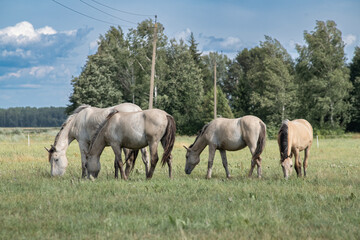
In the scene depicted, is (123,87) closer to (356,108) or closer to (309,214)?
(356,108)

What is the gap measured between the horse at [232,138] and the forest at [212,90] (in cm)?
4029

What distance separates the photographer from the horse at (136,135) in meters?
10.4

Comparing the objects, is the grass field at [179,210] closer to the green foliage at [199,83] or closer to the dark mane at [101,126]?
the dark mane at [101,126]

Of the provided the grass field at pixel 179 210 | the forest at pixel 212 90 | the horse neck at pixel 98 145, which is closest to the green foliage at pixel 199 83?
the forest at pixel 212 90

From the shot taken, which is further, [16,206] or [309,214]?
[16,206]

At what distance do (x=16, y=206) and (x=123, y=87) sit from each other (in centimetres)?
5152

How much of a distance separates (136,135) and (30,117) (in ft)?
499

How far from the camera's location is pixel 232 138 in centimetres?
1156

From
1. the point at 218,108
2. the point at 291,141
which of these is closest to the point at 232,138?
the point at 291,141

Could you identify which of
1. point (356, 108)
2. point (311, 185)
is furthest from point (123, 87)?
point (311, 185)

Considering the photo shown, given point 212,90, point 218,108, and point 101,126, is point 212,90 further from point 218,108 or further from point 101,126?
point 101,126

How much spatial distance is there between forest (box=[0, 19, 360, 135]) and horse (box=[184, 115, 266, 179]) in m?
40.3

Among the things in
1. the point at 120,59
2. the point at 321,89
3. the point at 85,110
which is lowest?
the point at 85,110

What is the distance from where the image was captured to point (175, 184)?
9.48 metres
